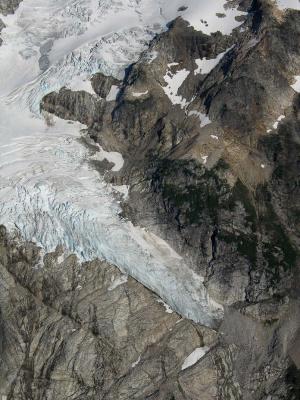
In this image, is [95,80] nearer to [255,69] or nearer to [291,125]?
[255,69]

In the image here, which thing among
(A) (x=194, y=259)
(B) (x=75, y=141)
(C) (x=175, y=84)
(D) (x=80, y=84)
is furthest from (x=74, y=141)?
(A) (x=194, y=259)

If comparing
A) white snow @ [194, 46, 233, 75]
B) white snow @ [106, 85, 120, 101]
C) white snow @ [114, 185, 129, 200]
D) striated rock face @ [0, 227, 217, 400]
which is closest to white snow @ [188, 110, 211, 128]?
white snow @ [194, 46, 233, 75]

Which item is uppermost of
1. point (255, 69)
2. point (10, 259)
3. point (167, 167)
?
point (255, 69)

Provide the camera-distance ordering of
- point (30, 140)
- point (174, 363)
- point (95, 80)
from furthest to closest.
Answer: point (95, 80) → point (30, 140) → point (174, 363)

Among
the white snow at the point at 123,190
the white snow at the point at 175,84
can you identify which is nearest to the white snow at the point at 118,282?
the white snow at the point at 123,190

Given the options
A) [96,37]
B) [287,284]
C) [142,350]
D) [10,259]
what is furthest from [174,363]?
[96,37]

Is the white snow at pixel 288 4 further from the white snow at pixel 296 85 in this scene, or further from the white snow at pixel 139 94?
the white snow at pixel 139 94

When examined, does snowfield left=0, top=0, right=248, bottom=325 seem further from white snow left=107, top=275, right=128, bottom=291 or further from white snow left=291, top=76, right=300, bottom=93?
white snow left=291, top=76, right=300, bottom=93
